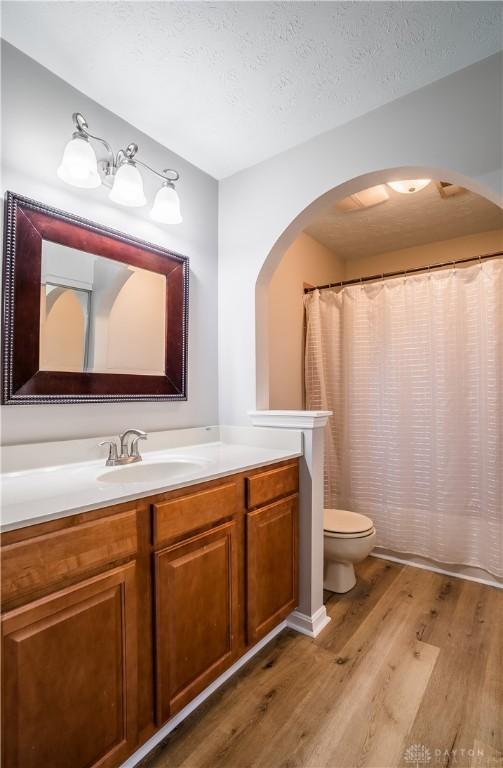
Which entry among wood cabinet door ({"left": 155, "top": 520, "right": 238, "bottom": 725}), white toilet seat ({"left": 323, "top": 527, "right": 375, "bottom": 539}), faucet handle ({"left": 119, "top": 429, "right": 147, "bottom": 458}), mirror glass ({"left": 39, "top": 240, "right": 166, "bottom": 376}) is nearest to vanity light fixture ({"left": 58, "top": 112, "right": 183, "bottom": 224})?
mirror glass ({"left": 39, "top": 240, "right": 166, "bottom": 376})

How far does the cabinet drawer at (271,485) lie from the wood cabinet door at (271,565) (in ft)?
0.12

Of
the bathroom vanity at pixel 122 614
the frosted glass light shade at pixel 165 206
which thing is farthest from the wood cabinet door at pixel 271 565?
the frosted glass light shade at pixel 165 206

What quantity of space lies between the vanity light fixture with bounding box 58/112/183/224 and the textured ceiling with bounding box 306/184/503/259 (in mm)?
1322

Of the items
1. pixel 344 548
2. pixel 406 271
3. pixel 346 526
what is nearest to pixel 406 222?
Result: pixel 406 271

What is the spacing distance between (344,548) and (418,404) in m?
1.06

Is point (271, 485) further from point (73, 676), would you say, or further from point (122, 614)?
point (73, 676)

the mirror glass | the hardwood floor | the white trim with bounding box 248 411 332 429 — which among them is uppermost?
the mirror glass

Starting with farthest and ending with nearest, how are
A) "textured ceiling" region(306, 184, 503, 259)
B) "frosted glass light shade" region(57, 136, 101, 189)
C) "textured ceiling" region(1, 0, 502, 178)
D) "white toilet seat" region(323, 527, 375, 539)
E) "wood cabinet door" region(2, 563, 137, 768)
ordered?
"textured ceiling" region(306, 184, 503, 259) → "white toilet seat" region(323, 527, 375, 539) → "frosted glass light shade" region(57, 136, 101, 189) → "textured ceiling" region(1, 0, 502, 178) → "wood cabinet door" region(2, 563, 137, 768)

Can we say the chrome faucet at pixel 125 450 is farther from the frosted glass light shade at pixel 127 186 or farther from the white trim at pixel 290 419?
the frosted glass light shade at pixel 127 186

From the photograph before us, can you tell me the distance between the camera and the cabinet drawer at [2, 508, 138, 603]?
81cm

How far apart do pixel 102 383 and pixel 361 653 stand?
5.34ft

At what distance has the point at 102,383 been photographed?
1.58 meters

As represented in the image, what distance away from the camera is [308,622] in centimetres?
174

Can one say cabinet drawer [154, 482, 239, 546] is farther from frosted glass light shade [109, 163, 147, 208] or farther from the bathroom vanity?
frosted glass light shade [109, 163, 147, 208]
